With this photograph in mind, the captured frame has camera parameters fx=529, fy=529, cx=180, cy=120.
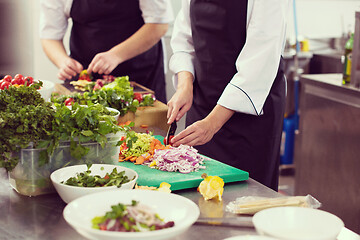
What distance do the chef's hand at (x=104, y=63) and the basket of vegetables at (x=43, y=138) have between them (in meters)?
1.29

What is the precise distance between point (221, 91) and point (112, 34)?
3.39 ft

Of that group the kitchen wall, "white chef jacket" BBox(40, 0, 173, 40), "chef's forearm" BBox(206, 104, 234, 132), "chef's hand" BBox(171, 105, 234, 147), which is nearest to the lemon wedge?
"chef's hand" BBox(171, 105, 234, 147)

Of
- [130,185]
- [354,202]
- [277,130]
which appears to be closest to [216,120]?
[277,130]

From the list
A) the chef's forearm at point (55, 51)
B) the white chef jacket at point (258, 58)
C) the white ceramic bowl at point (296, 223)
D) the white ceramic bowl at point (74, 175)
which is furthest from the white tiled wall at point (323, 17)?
the white ceramic bowl at point (296, 223)

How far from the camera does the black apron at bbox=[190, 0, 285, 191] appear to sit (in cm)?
213

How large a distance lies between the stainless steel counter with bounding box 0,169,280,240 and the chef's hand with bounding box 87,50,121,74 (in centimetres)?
131

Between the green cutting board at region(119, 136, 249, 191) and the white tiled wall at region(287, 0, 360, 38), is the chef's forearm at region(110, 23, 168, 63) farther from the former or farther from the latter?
the white tiled wall at region(287, 0, 360, 38)

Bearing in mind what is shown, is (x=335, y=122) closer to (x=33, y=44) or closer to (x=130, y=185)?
(x=130, y=185)

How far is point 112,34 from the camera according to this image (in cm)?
299

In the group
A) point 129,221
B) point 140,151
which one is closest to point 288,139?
point 140,151

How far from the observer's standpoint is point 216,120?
1.97 m

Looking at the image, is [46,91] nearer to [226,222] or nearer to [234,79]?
[234,79]

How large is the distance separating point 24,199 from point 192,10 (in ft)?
3.86

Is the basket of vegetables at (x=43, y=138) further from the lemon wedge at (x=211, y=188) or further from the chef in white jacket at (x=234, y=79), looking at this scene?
the chef in white jacket at (x=234, y=79)
